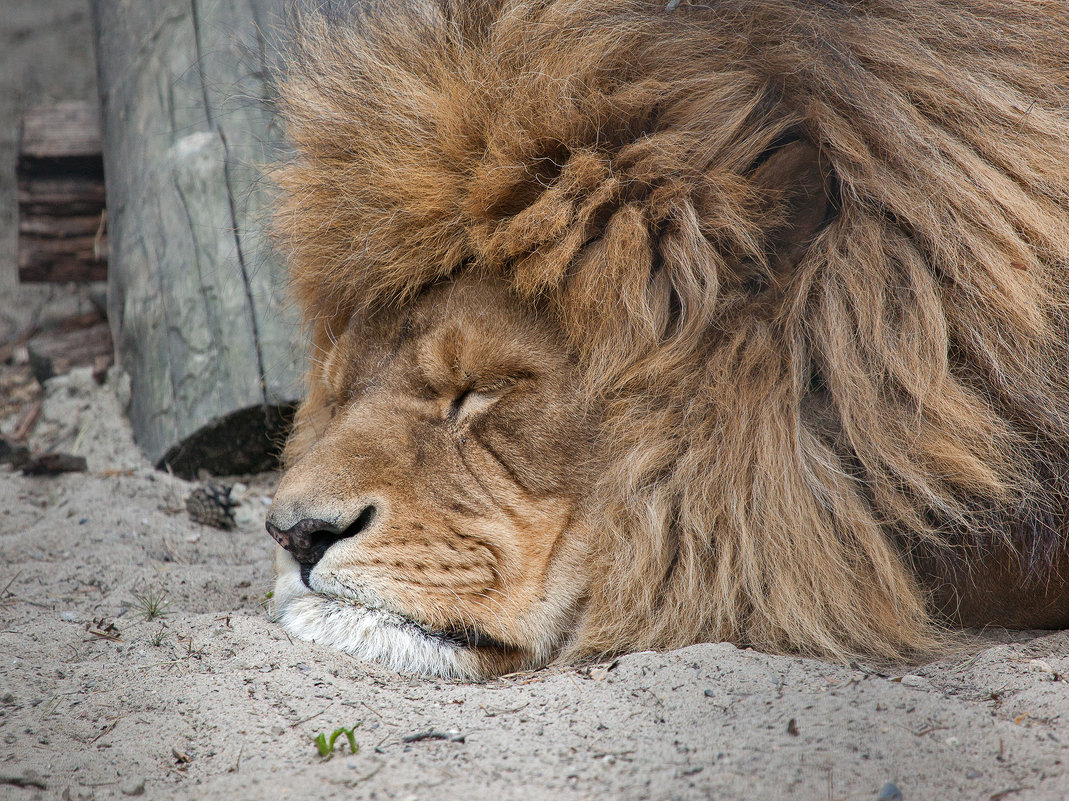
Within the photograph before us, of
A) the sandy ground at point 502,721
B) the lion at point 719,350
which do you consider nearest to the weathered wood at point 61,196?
the sandy ground at point 502,721

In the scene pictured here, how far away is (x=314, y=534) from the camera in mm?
2191

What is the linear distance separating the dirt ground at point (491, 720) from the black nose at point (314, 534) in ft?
0.71

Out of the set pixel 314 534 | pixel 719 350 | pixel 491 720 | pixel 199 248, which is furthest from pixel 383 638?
pixel 199 248

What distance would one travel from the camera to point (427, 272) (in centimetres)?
239

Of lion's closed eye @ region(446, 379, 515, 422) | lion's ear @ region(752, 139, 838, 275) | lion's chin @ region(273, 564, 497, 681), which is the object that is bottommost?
lion's chin @ region(273, 564, 497, 681)

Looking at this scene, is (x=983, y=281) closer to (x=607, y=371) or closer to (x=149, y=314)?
(x=607, y=371)

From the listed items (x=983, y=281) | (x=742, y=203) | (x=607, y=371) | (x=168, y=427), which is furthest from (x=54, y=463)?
(x=983, y=281)

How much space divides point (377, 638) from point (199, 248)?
214cm

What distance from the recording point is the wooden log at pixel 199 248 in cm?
362

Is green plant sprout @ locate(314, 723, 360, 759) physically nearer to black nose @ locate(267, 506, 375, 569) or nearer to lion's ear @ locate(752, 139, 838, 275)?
black nose @ locate(267, 506, 375, 569)

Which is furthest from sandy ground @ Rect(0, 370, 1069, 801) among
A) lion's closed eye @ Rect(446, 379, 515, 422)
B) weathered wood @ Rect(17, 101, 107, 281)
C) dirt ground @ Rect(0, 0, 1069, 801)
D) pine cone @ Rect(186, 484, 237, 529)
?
weathered wood @ Rect(17, 101, 107, 281)

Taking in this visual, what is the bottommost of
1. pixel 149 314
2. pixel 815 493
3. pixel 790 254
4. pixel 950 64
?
pixel 149 314

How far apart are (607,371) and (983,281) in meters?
→ 0.82

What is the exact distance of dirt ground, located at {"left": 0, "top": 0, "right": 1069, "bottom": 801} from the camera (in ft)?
5.31
